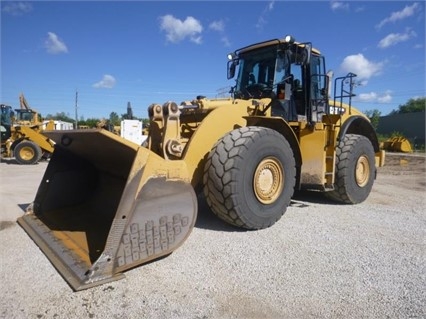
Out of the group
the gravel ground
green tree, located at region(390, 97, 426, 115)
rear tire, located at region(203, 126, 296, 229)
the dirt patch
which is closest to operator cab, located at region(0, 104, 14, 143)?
the gravel ground

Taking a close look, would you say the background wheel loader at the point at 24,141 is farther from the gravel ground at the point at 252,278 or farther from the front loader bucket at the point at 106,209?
the gravel ground at the point at 252,278

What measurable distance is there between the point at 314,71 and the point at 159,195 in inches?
163

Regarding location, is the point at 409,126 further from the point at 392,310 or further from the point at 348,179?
the point at 392,310

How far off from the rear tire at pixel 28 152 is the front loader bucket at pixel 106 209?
1108cm

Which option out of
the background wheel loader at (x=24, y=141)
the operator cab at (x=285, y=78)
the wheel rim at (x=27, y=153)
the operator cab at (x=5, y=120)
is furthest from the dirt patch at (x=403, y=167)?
the operator cab at (x=5, y=120)

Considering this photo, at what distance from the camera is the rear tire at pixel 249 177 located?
386 centimetres

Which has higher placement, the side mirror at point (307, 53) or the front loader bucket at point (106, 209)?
the side mirror at point (307, 53)

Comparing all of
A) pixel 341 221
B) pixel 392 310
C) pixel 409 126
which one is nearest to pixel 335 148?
pixel 341 221

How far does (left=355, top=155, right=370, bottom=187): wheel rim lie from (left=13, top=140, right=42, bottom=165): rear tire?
42.1 ft

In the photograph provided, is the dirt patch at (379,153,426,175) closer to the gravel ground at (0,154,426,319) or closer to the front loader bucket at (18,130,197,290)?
the gravel ground at (0,154,426,319)

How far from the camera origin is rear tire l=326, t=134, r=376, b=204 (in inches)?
232

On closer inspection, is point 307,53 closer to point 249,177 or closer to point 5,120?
point 249,177

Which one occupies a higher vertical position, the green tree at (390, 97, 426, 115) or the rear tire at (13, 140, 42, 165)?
the green tree at (390, 97, 426, 115)

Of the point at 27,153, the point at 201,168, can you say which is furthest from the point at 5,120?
the point at 201,168
